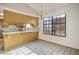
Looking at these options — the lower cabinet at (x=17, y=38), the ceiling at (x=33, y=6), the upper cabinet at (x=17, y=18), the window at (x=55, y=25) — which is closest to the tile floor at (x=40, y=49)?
the lower cabinet at (x=17, y=38)

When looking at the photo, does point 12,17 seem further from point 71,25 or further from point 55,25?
point 71,25

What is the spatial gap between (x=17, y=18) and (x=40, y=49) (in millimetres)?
912

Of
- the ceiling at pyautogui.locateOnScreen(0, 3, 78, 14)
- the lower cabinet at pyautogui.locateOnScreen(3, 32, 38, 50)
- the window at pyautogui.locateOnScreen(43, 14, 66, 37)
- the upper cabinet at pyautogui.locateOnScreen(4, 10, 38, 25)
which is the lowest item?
the lower cabinet at pyautogui.locateOnScreen(3, 32, 38, 50)

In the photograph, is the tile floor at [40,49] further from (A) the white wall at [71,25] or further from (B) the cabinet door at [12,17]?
(B) the cabinet door at [12,17]

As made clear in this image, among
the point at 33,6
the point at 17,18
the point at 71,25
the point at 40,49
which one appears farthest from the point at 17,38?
the point at 71,25

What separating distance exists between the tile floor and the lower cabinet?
101 mm

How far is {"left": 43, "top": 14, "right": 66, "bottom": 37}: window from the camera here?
195 cm

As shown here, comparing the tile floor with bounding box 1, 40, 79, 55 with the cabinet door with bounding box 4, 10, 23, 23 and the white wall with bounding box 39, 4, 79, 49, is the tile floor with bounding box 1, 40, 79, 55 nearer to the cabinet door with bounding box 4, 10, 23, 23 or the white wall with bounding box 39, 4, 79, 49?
the white wall with bounding box 39, 4, 79, 49

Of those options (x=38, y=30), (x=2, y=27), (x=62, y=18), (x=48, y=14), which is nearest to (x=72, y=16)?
(x=62, y=18)

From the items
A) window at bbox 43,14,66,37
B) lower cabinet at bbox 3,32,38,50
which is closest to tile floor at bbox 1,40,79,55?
lower cabinet at bbox 3,32,38,50

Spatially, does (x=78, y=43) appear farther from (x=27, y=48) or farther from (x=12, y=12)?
(x=12, y=12)

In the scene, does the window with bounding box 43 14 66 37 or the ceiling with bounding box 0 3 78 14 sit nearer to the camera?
the ceiling with bounding box 0 3 78 14

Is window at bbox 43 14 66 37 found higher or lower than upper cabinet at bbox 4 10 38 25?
lower

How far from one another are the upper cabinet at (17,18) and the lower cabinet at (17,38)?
31cm
